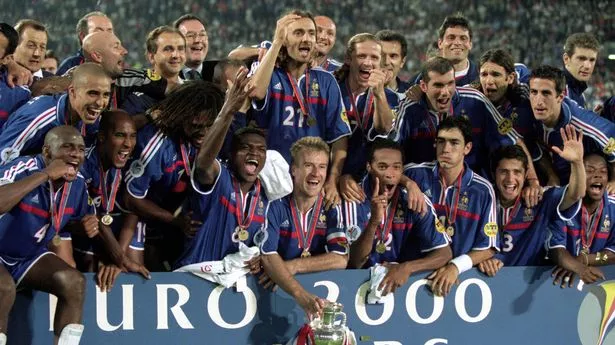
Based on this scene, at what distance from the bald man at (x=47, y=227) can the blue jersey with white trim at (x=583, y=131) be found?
2.95m

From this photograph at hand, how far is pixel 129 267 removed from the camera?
539cm

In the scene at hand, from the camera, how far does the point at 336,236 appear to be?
18.7 feet

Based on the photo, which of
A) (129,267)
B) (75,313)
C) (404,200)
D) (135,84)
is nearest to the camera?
(75,313)

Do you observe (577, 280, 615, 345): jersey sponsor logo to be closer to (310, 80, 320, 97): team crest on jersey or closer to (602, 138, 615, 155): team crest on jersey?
(602, 138, 615, 155): team crest on jersey

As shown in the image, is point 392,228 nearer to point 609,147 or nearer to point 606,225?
point 606,225

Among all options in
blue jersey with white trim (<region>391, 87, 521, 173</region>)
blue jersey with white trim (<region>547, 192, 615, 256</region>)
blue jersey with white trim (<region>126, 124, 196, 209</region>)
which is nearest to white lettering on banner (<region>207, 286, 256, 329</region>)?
blue jersey with white trim (<region>126, 124, 196, 209</region>)

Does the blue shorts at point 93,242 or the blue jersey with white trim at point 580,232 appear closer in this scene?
the blue shorts at point 93,242

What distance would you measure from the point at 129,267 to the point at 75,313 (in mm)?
436

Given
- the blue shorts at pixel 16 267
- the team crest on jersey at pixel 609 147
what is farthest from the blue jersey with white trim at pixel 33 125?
the team crest on jersey at pixel 609 147

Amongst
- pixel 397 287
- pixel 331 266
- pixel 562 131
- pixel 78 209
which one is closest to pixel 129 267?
pixel 78 209

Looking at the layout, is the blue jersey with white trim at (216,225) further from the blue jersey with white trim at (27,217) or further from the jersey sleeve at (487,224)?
the jersey sleeve at (487,224)

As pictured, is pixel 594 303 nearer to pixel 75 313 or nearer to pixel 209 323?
pixel 209 323

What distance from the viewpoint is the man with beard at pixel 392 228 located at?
18.7ft

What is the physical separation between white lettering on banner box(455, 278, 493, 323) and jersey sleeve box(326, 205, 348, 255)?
0.67 m
